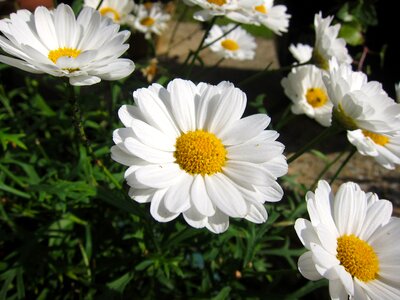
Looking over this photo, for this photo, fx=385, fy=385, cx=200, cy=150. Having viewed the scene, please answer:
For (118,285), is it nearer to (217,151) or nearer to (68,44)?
(217,151)

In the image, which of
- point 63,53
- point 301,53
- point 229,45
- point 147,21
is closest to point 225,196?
point 63,53

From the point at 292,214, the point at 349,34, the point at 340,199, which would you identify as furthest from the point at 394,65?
the point at 340,199

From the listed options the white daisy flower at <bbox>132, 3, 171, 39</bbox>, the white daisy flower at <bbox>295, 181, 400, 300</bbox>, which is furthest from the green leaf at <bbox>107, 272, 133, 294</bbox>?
the white daisy flower at <bbox>132, 3, 171, 39</bbox>

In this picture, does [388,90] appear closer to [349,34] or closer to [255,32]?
[349,34]

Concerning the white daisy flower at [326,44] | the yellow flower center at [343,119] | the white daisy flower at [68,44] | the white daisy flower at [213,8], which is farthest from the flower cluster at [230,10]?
the yellow flower center at [343,119]

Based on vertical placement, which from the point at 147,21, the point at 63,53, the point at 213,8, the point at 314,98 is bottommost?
the point at 147,21

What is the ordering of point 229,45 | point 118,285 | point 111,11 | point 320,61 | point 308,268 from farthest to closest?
point 229,45
point 111,11
point 320,61
point 118,285
point 308,268

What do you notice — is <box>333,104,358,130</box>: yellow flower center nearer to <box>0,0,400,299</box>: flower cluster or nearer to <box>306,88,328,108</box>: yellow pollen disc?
<box>0,0,400,299</box>: flower cluster

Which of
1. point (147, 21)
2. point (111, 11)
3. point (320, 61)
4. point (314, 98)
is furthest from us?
point (147, 21)
